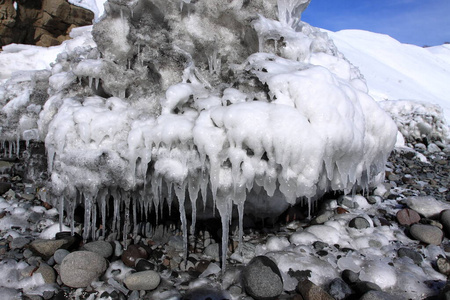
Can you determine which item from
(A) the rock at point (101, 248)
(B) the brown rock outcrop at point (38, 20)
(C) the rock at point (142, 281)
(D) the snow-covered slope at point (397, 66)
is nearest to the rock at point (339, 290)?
(C) the rock at point (142, 281)

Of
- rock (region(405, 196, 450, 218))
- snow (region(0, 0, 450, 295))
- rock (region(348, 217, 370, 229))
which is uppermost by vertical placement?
snow (region(0, 0, 450, 295))

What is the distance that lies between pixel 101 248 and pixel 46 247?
54 centimetres

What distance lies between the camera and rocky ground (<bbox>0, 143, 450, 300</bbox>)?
2.55 m

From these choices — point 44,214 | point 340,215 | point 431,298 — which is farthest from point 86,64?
point 431,298

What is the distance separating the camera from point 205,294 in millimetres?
2562

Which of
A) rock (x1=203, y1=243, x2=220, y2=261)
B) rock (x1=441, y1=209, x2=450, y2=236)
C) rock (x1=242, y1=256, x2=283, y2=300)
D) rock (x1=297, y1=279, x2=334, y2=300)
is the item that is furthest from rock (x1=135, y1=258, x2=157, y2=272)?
rock (x1=441, y1=209, x2=450, y2=236)

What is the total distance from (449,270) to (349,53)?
16799mm

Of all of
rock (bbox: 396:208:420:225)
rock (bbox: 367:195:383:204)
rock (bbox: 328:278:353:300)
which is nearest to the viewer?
rock (bbox: 328:278:353:300)

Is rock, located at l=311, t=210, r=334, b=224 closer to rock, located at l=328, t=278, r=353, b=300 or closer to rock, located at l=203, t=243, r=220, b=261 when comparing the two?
rock, located at l=328, t=278, r=353, b=300

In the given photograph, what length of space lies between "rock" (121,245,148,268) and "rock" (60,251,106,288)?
0.21 meters

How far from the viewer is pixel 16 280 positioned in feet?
8.57

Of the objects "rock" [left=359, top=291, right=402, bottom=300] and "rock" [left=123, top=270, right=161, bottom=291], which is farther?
"rock" [left=123, top=270, right=161, bottom=291]

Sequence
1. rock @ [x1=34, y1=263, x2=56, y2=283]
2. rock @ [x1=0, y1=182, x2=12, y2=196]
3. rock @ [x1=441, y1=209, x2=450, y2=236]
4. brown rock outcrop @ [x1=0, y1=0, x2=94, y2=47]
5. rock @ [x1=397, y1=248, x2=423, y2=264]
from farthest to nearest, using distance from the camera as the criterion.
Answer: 1. brown rock outcrop @ [x1=0, y1=0, x2=94, y2=47]
2. rock @ [x1=0, y1=182, x2=12, y2=196]
3. rock @ [x1=441, y1=209, x2=450, y2=236]
4. rock @ [x1=397, y1=248, x2=423, y2=264]
5. rock @ [x1=34, y1=263, x2=56, y2=283]

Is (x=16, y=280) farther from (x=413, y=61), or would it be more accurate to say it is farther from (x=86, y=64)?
(x=413, y=61)
